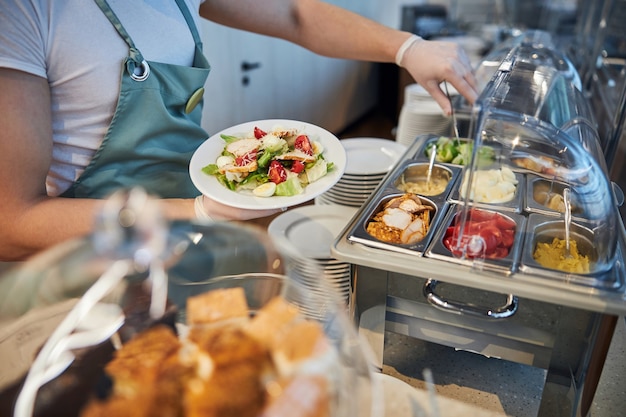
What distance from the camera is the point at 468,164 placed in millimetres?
945

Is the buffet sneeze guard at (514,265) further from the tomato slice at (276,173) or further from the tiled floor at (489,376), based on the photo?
the tomato slice at (276,173)

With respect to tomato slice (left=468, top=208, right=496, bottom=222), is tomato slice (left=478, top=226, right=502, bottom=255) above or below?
below

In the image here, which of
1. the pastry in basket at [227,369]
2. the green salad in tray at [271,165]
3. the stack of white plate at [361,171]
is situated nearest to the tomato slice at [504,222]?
the green salad in tray at [271,165]

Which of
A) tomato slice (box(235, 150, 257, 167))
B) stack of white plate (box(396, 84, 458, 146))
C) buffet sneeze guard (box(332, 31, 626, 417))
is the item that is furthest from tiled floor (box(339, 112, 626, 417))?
stack of white plate (box(396, 84, 458, 146))

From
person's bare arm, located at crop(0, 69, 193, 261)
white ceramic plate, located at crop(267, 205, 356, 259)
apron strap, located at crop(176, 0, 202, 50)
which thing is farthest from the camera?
white ceramic plate, located at crop(267, 205, 356, 259)

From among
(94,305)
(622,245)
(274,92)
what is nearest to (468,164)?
(622,245)

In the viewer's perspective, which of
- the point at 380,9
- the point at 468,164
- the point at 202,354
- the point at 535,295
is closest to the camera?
the point at 202,354

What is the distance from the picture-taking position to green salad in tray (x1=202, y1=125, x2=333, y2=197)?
0.96 metres

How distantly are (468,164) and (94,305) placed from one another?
71 centimetres

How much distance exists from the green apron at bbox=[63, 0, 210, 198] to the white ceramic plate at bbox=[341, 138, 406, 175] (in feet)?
1.76

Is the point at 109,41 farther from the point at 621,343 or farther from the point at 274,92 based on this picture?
the point at 274,92

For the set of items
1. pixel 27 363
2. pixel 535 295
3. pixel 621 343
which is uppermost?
pixel 27 363

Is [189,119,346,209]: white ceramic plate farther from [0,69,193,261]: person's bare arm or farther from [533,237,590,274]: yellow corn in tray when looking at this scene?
[533,237,590,274]: yellow corn in tray

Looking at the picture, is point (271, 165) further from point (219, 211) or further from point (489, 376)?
point (489, 376)
